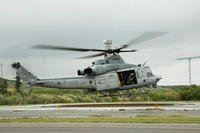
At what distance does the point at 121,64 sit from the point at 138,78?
97.9 inches

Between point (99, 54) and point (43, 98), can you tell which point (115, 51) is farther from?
point (43, 98)

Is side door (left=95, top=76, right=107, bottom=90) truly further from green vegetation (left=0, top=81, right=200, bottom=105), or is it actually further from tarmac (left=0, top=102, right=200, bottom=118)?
green vegetation (left=0, top=81, right=200, bottom=105)

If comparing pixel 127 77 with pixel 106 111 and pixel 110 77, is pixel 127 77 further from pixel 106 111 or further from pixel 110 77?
pixel 106 111

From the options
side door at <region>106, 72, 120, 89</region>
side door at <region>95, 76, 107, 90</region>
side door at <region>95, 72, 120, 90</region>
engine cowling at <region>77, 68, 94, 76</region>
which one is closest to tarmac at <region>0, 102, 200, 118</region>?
engine cowling at <region>77, 68, 94, 76</region>

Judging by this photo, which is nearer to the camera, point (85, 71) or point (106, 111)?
point (106, 111)

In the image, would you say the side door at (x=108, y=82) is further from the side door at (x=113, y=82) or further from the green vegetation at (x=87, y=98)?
the green vegetation at (x=87, y=98)

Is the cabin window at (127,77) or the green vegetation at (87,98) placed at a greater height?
the cabin window at (127,77)

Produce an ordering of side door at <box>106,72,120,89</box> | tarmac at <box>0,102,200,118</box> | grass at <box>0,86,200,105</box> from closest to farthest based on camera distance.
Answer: tarmac at <box>0,102,200,118</box>
side door at <box>106,72,120,89</box>
grass at <box>0,86,200,105</box>

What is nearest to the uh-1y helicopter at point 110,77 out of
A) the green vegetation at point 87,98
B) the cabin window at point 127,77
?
the cabin window at point 127,77

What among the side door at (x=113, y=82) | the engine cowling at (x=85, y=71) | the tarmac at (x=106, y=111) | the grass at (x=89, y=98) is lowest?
the tarmac at (x=106, y=111)

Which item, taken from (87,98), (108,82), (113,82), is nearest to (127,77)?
(113,82)

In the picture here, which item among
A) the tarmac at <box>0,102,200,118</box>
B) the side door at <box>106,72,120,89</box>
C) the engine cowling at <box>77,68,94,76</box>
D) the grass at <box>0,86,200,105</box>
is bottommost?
the tarmac at <box>0,102,200,118</box>

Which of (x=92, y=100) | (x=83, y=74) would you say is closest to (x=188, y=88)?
(x=92, y=100)

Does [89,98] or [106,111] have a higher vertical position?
[89,98]
